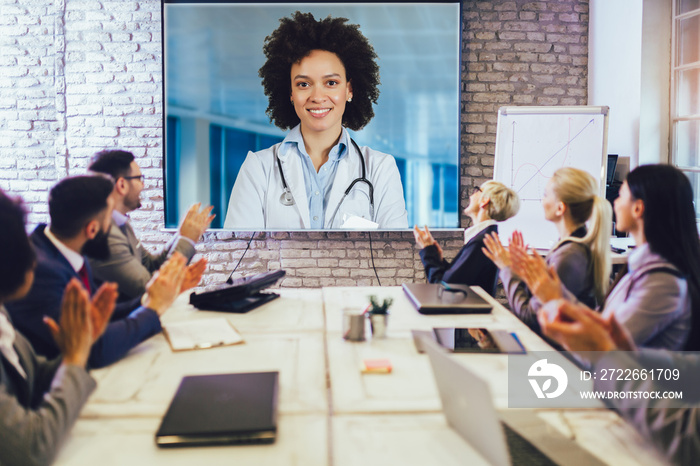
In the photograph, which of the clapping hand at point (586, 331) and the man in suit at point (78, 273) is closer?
the clapping hand at point (586, 331)

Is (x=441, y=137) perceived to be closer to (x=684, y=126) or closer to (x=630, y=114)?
(x=630, y=114)

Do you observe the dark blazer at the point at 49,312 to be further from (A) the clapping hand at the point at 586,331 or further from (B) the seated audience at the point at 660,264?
(B) the seated audience at the point at 660,264

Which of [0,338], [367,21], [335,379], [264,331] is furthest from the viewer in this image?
[367,21]

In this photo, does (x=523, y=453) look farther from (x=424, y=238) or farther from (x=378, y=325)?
(x=424, y=238)

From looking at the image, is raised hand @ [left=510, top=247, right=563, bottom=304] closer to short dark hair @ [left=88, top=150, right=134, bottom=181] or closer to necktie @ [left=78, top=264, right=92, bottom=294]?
necktie @ [left=78, top=264, right=92, bottom=294]

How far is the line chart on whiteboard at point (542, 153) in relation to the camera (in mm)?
4008

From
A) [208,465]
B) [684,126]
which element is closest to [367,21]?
[684,126]

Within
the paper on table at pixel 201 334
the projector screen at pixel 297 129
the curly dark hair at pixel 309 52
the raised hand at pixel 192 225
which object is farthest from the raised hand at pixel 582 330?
the curly dark hair at pixel 309 52

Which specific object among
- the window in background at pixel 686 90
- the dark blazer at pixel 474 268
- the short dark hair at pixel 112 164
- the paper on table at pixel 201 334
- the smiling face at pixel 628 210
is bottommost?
the paper on table at pixel 201 334

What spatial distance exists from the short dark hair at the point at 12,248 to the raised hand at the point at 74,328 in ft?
0.35

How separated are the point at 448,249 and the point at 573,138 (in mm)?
1249

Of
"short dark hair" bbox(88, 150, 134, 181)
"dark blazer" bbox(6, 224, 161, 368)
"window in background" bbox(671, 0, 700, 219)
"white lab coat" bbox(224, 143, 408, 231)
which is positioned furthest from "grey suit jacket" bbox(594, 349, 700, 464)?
"white lab coat" bbox(224, 143, 408, 231)

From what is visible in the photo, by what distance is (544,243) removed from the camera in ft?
13.3

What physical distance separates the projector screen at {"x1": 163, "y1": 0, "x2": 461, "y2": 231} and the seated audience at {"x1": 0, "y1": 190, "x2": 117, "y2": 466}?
297 cm
